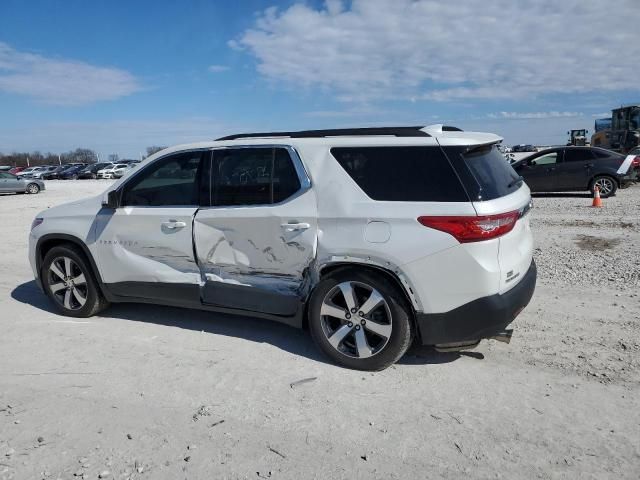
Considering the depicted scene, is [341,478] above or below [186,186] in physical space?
below

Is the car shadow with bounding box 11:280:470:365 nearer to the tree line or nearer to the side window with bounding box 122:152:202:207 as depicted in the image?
the side window with bounding box 122:152:202:207

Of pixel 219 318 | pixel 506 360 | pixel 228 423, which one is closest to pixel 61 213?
pixel 219 318

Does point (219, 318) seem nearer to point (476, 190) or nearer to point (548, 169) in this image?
point (476, 190)

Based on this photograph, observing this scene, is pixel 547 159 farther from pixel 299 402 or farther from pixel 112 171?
pixel 112 171

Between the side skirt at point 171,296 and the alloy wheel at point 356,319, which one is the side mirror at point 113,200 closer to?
the side skirt at point 171,296

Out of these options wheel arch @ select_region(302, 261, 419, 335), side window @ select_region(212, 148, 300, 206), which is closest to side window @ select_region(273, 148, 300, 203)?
side window @ select_region(212, 148, 300, 206)

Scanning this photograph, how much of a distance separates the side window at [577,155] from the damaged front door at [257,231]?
44.2 feet

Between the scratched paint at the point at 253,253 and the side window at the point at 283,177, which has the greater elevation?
the side window at the point at 283,177

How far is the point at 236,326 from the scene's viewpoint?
4.84m

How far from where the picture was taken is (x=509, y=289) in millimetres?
3578

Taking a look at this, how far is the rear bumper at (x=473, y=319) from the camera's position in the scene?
3467mm

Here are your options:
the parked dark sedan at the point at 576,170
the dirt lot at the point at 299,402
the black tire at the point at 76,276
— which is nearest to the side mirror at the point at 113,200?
the black tire at the point at 76,276

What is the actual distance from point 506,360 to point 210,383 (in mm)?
2297

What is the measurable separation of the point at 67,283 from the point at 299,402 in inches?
123
